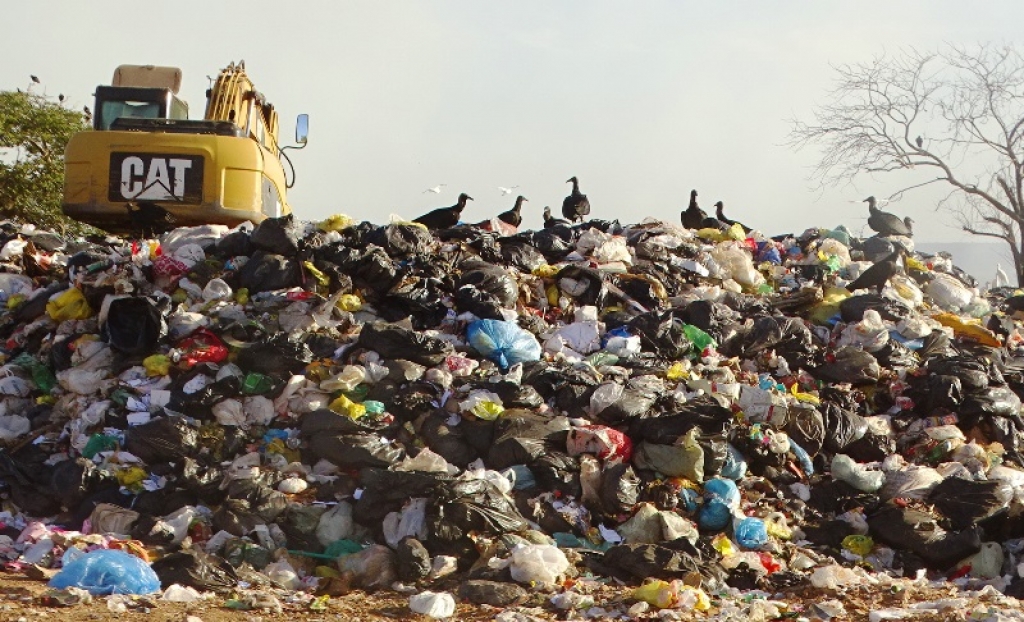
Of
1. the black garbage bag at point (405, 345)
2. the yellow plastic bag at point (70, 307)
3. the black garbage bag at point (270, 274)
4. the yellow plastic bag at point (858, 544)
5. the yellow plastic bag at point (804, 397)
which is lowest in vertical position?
the yellow plastic bag at point (858, 544)

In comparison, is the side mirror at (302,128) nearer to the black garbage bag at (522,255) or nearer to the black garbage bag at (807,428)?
the black garbage bag at (522,255)

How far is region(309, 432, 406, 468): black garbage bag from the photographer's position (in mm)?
5410

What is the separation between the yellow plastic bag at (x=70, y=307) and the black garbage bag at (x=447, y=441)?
247 centimetres

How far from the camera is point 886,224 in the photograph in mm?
10297

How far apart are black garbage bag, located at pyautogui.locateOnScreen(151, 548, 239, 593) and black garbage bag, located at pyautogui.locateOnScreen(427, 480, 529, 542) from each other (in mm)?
874

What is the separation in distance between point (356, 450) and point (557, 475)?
0.98 metres

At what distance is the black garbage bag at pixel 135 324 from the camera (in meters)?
6.34

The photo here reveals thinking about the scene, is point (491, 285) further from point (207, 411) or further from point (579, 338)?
point (207, 411)

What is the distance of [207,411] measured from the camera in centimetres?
593

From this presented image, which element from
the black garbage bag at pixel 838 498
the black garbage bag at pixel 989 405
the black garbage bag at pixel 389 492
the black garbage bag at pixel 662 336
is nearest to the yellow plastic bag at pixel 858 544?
the black garbage bag at pixel 838 498

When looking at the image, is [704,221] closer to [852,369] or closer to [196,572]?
[852,369]

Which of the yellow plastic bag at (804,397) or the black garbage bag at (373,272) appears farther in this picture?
the black garbage bag at (373,272)

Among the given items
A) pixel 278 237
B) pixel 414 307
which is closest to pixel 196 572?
pixel 414 307

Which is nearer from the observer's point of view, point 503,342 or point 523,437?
point 523,437
